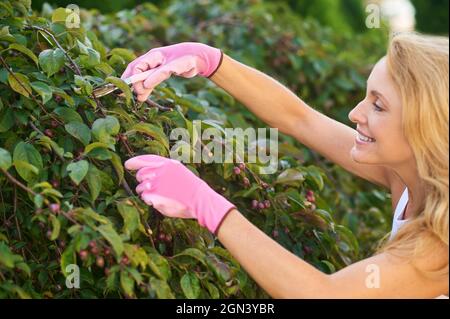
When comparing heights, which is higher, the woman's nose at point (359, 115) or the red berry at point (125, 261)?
the woman's nose at point (359, 115)

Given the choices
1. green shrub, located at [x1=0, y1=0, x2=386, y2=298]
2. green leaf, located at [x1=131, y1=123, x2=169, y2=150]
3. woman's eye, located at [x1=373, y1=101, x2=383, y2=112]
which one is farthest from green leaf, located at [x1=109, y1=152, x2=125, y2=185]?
woman's eye, located at [x1=373, y1=101, x2=383, y2=112]

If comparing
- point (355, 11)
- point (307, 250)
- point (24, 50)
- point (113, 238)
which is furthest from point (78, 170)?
point (355, 11)

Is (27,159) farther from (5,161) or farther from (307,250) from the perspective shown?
(307,250)

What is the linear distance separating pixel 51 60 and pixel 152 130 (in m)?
0.29

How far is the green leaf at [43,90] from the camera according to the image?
1683 millimetres

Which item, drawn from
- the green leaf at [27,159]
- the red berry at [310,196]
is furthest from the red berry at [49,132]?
the red berry at [310,196]

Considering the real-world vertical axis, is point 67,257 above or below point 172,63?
below

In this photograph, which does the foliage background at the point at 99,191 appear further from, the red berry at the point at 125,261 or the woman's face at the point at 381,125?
the woman's face at the point at 381,125

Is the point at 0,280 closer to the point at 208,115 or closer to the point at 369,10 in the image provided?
the point at 208,115

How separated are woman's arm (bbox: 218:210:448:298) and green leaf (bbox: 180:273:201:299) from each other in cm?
13

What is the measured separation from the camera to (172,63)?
1875 mm

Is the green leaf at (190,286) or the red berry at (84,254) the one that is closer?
the red berry at (84,254)

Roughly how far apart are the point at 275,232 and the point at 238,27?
181 centimetres

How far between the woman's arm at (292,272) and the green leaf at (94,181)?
0.27m
